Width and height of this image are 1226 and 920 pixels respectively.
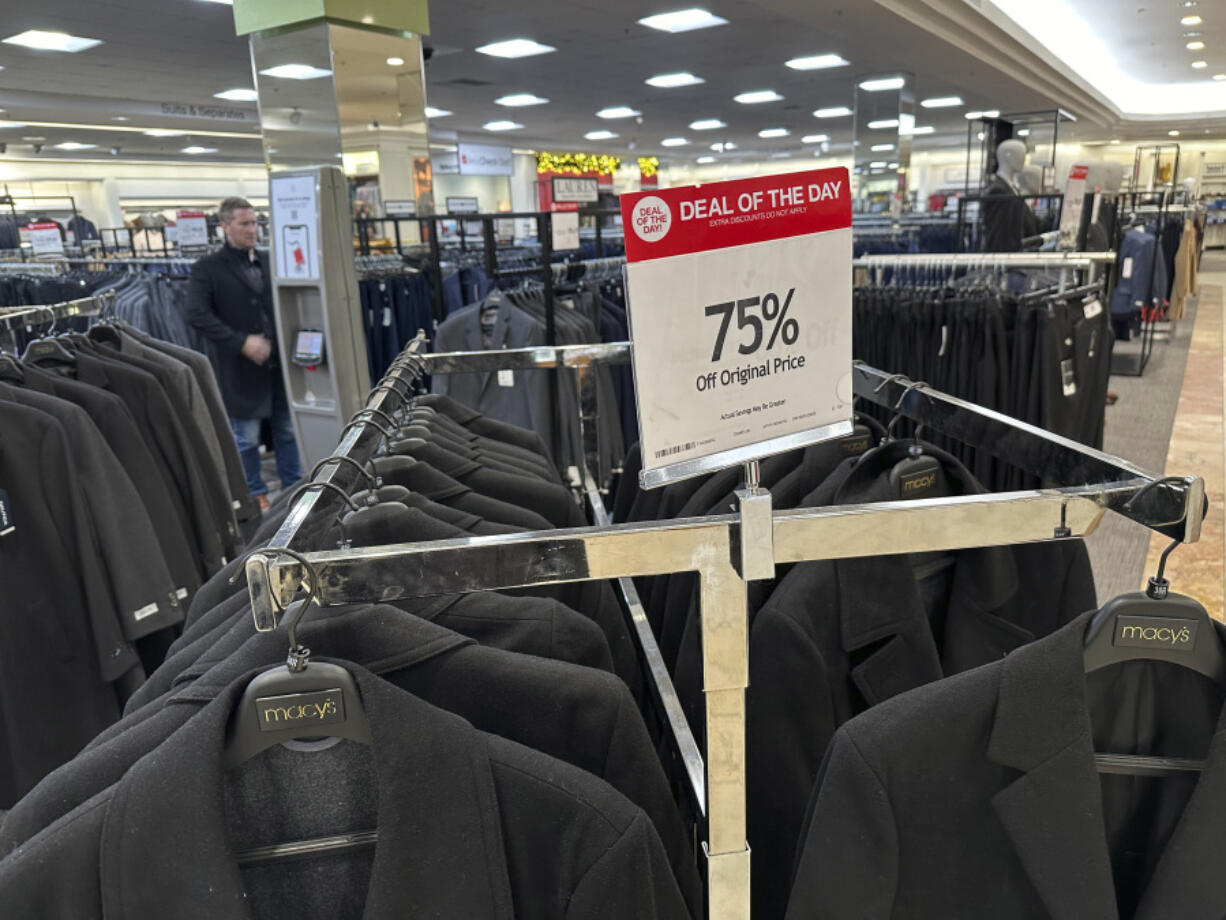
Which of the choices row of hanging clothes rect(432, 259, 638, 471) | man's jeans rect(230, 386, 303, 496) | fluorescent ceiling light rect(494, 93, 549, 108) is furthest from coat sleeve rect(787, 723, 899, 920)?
fluorescent ceiling light rect(494, 93, 549, 108)

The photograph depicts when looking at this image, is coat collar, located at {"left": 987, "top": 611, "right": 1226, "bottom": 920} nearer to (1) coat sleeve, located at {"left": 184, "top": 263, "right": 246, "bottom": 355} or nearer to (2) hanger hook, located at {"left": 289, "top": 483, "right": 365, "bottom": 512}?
(2) hanger hook, located at {"left": 289, "top": 483, "right": 365, "bottom": 512}

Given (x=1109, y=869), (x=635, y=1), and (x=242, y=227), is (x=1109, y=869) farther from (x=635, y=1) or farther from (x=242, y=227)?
(x=635, y=1)

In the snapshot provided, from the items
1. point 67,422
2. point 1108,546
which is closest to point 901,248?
point 1108,546

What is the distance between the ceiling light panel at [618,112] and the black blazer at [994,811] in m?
13.2

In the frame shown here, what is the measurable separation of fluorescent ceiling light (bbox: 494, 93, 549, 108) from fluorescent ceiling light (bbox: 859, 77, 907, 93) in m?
4.24

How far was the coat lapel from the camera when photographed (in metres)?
0.91

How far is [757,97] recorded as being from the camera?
40.9 ft

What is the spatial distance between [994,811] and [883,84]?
11.1 m

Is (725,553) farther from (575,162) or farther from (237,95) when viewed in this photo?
(575,162)

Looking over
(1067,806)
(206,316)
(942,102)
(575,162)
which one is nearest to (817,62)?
(942,102)

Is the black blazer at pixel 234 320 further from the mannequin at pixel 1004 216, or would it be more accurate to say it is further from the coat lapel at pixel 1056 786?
the coat lapel at pixel 1056 786

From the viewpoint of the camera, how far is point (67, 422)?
2037mm

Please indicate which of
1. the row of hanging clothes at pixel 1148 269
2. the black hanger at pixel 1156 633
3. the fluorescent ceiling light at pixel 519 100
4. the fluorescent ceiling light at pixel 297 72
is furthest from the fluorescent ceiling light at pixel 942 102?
the black hanger at pixel 1156 633

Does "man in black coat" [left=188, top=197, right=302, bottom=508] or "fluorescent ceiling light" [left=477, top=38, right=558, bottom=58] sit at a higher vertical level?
"fluorescent ceiling light" [left=477, top=38, right=558, bottom=58]
